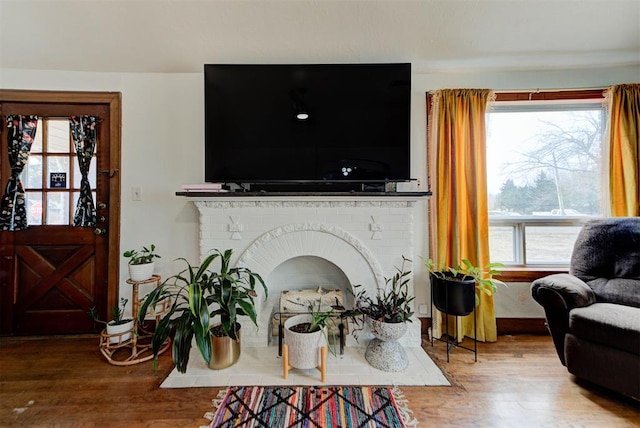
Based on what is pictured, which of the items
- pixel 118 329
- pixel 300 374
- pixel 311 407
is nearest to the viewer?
pixel 311 407

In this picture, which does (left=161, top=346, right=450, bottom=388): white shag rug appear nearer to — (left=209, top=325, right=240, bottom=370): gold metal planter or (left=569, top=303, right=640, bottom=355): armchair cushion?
(left=209, top=325, right=240, bottom=370): gold metal planter

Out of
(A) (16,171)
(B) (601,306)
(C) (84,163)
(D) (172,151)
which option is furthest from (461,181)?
(A) (16,171)

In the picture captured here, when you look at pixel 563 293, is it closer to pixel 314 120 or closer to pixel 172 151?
pixel 314 120

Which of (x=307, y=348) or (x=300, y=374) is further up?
(x=307, y=348)

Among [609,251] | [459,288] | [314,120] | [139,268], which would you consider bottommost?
[459,288]

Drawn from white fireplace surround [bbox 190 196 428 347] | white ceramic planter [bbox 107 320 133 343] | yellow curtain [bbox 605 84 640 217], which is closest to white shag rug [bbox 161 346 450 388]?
white fireplace surround [bbox 190 196 428 347]

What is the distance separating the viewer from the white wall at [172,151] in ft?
7.17

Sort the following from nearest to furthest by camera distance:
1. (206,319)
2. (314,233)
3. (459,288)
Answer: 1. (206,319)
2. (459,288)
3. (314,233)

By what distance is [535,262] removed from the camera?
2.29 metres

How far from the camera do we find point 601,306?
156 centimetres

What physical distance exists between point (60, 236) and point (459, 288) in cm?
307

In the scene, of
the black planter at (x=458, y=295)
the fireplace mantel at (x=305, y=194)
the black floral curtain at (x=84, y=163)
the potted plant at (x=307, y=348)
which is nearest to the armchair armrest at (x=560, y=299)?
Answer: the black planter at (x=458, y=295)

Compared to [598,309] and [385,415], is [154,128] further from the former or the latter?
[598,309]

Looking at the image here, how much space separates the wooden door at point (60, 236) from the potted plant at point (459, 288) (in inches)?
99.0
